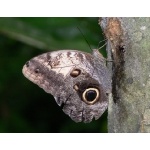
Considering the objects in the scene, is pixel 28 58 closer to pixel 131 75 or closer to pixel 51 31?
pixel 51 31

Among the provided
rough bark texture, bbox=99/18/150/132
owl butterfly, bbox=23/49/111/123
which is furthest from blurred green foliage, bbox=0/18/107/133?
rough bark texture, bbox=99/18/150/132

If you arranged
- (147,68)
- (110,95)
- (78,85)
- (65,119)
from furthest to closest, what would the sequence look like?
(65,119) < (78,85) < (110,95) < (147,68)

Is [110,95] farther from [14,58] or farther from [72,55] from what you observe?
[14,58]

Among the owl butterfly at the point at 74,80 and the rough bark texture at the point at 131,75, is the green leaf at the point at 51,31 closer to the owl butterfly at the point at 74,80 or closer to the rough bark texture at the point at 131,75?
the owl butterfly at the point at 74,80

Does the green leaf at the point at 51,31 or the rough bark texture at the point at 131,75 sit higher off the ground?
the green leaf at the point at 51,31

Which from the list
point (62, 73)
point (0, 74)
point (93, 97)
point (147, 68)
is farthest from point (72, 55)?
point (0, 74)

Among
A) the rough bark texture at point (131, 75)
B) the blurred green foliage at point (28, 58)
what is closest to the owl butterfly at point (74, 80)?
the rough bark texture at point (131, 75)
